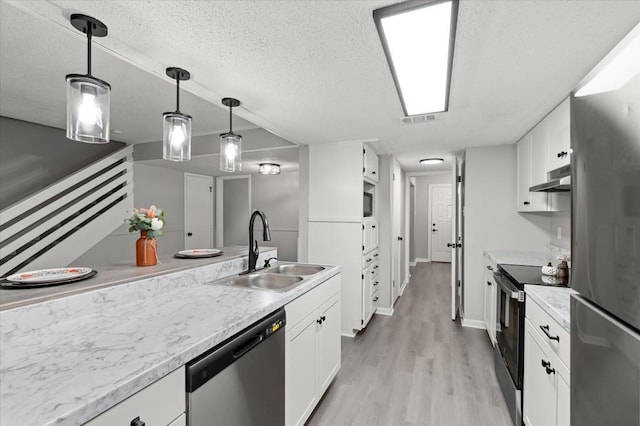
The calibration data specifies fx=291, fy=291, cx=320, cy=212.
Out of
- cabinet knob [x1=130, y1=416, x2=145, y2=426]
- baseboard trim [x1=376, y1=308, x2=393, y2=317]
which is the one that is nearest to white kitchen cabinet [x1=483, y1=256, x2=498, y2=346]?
baseboard trim [x1=376, y1=308, x2=393, y2=317]

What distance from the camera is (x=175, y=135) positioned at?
5.67ft

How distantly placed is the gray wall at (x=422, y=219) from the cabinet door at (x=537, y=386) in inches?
261

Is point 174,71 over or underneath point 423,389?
over

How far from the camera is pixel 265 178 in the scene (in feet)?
20.7

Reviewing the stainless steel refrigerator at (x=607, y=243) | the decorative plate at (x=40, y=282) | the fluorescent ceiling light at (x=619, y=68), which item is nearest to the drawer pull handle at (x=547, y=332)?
the stainless steel refrigerator at (x=607, y=243)

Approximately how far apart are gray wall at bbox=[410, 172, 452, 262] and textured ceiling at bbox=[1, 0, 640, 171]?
5.92 m

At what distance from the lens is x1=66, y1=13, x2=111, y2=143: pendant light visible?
1250 mm

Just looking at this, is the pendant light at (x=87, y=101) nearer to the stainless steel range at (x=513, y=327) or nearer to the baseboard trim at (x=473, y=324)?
the stainless steel range at (x=513, y=327)

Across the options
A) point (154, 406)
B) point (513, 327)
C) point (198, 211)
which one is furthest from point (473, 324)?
point (198, 211)

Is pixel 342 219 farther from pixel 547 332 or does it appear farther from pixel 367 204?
pixel 547 332

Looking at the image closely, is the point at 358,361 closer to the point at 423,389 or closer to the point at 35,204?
the point at 423,389

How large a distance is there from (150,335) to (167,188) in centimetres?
486

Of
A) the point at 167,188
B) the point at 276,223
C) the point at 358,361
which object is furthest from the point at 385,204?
the point at 167,188

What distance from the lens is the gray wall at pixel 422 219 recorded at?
8359 mm
